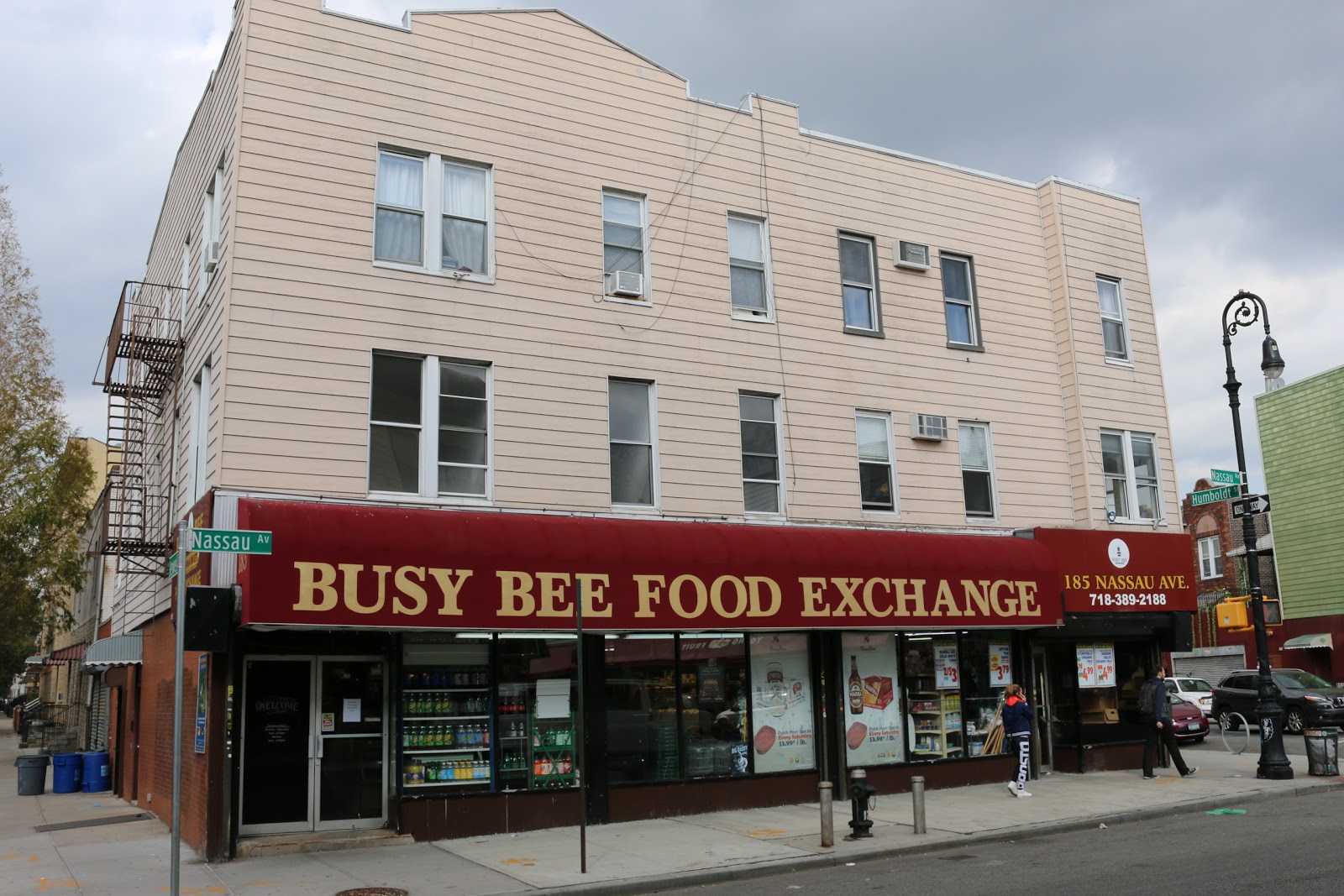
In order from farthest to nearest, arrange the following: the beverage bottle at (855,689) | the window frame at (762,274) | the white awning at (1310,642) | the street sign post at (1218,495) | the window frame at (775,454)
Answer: the white awning at (1310,642) → the street sign post at (1218,495) → the window frame at (762,274) → the beverage bottle at (855,689) → the window frame at (775,454)

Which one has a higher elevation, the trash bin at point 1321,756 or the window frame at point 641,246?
the window frame at point 641,246

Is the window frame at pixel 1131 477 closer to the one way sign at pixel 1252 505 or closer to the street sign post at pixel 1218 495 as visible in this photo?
the street sign post at pixel 1218 495

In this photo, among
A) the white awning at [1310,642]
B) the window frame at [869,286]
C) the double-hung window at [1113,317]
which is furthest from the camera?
the white awning at [1310,642]

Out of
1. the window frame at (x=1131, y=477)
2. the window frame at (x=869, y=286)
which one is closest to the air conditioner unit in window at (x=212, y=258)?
the window frame at (x=869, y=286)

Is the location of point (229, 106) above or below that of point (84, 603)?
above

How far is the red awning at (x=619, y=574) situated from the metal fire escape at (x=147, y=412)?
623 cm

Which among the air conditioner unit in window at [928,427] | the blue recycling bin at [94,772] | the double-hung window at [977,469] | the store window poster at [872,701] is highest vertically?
the air conditioner unit in window at [928,427]

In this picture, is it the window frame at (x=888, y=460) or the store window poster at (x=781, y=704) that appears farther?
the window frame at (x=888, y=460)

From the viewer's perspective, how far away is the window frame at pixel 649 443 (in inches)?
611

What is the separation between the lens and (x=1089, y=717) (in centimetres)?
1936

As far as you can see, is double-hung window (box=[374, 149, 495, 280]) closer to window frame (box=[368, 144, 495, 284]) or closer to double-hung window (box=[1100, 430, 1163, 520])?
window frame (box=[368, 144, 495, 284])

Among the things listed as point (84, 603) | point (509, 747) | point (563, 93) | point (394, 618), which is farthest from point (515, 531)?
point (84, 603)

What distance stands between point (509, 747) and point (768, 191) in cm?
959

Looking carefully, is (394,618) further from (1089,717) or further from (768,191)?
(1089,717)
